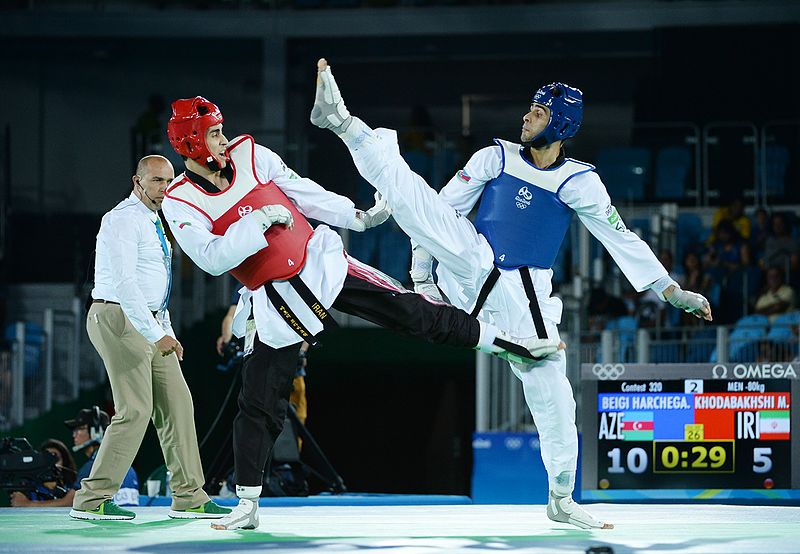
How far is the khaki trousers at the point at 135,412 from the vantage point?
250 inches

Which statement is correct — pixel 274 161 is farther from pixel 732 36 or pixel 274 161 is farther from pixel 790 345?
pixel 732 36

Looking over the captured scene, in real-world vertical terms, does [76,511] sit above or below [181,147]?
below

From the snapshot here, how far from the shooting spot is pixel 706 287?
41.3 ft

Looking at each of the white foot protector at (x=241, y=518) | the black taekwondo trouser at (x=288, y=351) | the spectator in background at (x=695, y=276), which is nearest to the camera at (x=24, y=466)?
the white foot protector at (x=241, y=518)

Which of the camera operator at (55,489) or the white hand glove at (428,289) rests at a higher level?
the white hand glove at (428,289)

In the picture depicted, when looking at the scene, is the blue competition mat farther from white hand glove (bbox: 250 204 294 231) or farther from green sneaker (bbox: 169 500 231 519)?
white hand glove (bbox: 250 204 294 231)

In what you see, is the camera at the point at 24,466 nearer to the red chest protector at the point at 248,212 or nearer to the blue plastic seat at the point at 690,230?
the red chest protector at the point at 248,212

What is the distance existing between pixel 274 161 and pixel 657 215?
7.61 meters

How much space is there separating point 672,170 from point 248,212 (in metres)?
10.3

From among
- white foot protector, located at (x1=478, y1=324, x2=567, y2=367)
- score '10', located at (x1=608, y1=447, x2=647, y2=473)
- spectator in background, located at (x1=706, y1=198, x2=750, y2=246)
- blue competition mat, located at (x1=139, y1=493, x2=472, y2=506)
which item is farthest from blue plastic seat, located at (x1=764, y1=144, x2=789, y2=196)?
white foot protector, located at (x1=478, y1=324, x2=567, y2=367)

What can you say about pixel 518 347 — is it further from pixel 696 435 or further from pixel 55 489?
pixel 55 489

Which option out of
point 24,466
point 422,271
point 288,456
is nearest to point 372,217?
point 422,271

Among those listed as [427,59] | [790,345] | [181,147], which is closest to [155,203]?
[181,147]

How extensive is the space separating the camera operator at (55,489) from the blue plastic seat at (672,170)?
8170 mm
